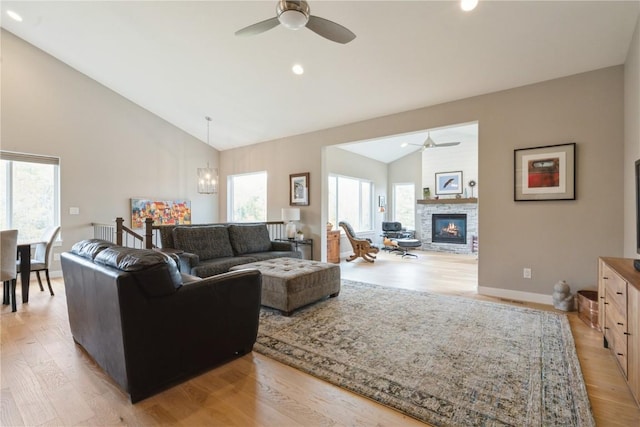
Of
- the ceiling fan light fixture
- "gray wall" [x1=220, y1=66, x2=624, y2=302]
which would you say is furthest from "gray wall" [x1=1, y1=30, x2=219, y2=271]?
"gray wall" [x1=220, y1=66, x2=624, y2=302]

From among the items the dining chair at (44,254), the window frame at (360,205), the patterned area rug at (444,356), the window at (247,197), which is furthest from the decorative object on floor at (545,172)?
the dining chair at (44,254)

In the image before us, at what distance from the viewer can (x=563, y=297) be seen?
3.32 metres

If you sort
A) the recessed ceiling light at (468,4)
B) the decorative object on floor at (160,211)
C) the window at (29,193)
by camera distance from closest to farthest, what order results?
1. the recessed ceiling light at (468,4)
2. the window at (29,193)
3. the decorative object on floor at (160,211)

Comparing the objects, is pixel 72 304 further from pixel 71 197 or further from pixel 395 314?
pixel 71 197

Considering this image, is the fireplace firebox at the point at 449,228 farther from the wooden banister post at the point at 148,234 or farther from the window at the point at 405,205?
the wooden banister post at the point at 148,234

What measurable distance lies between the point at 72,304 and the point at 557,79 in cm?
553

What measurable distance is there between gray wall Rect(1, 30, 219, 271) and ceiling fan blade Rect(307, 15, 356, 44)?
5.09 metres

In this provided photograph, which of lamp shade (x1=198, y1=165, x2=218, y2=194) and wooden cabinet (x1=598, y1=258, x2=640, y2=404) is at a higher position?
lamp shade (x1=198, y1=165, x2=218, y2=194)

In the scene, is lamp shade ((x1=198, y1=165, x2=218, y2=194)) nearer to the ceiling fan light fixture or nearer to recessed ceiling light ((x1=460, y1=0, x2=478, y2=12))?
the ceiling fan light fixture

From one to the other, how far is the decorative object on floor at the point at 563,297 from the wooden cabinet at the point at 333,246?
4115 millimetres

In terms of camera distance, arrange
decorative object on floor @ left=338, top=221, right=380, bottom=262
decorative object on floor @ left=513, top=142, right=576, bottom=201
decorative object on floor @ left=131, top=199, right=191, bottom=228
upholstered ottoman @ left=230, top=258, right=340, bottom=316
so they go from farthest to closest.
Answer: decorative object on floor @ left=338, top=221, right=380, bottom=262 < decorative object on floor @ left=131, top=199, right=191, bottom=228 < decorative object on floor @ left=513, top=142, right=576, bottom=201 < upholstered ottoman @ left=230, top=258, right=340, bottom=316

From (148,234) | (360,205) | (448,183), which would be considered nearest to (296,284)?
(148,234)

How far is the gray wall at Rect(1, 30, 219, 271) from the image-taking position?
4621 mm

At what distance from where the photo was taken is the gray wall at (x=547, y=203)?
3.25 metres
